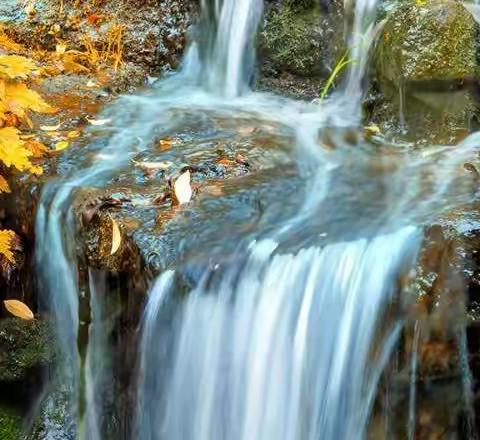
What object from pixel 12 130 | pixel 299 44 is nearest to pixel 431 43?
pixel 299 44

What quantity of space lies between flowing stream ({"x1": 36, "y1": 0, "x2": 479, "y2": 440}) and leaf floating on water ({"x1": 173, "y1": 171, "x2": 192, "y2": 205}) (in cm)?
47

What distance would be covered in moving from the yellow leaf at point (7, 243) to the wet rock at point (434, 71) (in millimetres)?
2575

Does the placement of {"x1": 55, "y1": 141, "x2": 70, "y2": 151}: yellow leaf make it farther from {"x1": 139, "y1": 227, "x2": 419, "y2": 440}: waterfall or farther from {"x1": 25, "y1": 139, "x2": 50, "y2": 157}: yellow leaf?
{"x1": 139, "y1": 227, "x2": 419, "y2": 440}: waterfall

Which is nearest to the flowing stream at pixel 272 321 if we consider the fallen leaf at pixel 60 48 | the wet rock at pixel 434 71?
the wet rock at pixel 434 71

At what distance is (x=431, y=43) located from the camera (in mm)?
4922

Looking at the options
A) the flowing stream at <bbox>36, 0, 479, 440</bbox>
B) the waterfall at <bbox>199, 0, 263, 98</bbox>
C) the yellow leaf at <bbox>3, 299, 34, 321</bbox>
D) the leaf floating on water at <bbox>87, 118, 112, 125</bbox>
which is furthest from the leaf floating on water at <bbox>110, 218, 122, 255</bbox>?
the waterfall at <bbox>199, 0, 263, 98</bbox>

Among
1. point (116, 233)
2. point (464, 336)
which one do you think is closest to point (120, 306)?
point (116, 233)

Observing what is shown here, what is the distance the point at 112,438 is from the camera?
13.1 feet

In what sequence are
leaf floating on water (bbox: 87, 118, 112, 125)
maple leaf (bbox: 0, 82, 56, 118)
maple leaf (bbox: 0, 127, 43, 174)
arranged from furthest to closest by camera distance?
1. leaf floating on water (bbox: 87, 118, 112, 125)
2. maple leaf (bbox: 0, 82, 56, 118)
3. maple leaf (bbox: 0, 127, 43, 174)

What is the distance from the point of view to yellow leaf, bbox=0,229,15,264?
3936mm

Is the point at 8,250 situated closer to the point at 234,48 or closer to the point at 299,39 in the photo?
the point at 234,48

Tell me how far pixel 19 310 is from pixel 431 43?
3073mm

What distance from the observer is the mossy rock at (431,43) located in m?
4.85

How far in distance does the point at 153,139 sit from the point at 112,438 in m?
1.91
